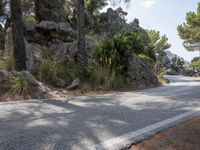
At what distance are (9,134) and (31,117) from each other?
4.09ft

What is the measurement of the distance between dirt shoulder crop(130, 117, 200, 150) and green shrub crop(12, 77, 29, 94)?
478 cm

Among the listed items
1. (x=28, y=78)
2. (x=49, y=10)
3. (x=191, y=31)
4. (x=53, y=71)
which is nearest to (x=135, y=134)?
(x=28, y=78)

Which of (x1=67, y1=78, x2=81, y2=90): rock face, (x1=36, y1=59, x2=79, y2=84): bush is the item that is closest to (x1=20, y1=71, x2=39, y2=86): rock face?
(x1=36, y1=59, x2=79, y2=84): bush

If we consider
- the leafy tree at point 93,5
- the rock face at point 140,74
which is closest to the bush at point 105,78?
the rock face at point 140,74

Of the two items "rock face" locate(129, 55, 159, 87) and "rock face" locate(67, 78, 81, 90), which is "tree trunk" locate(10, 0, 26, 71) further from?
"rock face" locate(129, 55, 159, 87)

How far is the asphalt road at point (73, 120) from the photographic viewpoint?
14.7ft

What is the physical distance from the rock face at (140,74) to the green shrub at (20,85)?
6104mm

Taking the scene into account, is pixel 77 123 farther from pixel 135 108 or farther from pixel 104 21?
pixel 104 21

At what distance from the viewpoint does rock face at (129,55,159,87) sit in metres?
14.5

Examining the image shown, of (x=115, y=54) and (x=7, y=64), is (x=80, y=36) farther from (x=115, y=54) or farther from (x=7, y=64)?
(x=7, y=64)

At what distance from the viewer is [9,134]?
4.73m

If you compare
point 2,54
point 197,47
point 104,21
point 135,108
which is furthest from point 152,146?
point 197,47

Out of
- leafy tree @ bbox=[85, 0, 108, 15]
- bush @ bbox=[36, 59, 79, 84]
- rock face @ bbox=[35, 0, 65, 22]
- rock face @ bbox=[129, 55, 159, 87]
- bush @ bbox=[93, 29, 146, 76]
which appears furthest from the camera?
leafy tree @ bbox=[85, 0, 108, 15]

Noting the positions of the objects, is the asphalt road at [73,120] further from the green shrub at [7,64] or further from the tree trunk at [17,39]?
the green shrub at [7,64]
